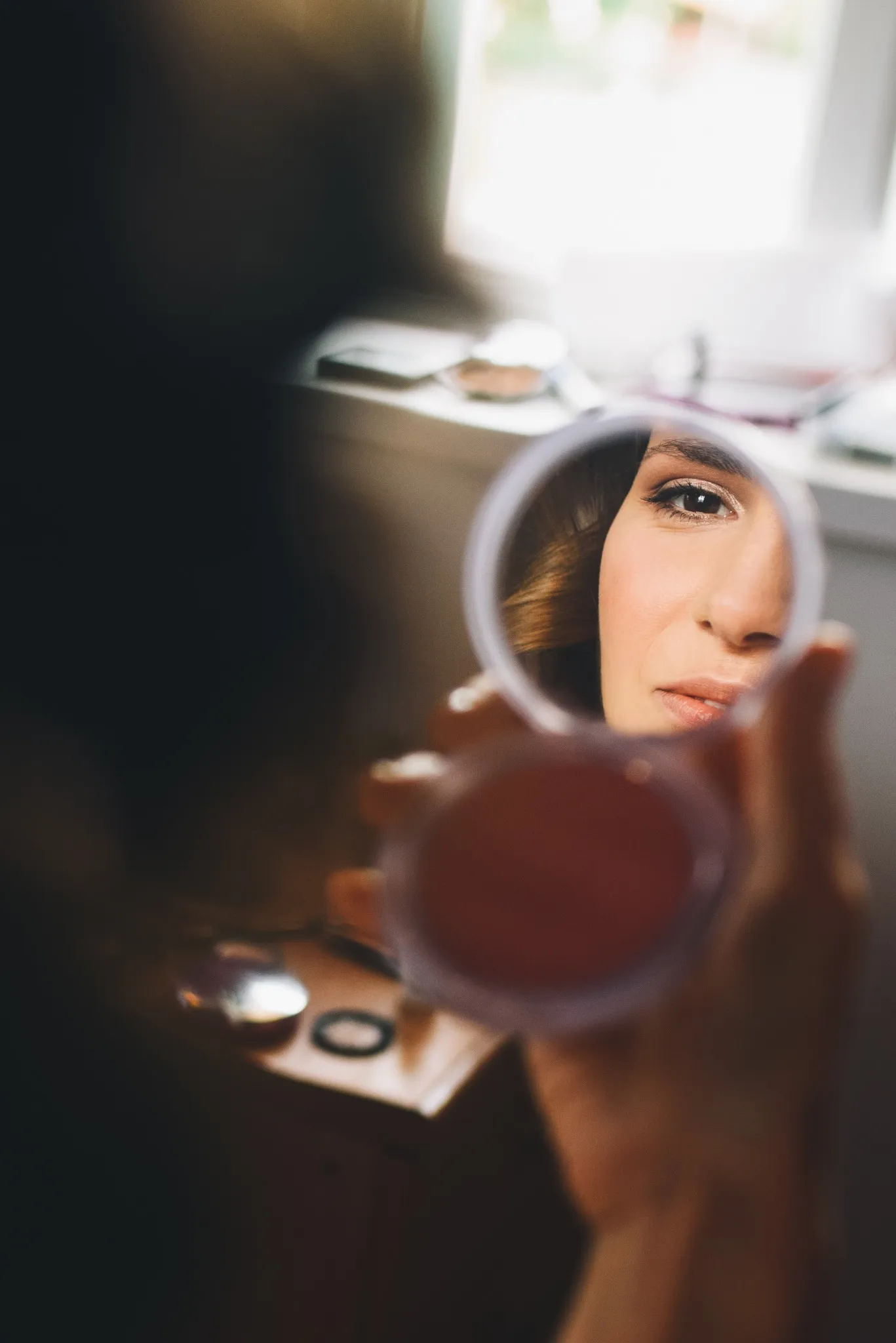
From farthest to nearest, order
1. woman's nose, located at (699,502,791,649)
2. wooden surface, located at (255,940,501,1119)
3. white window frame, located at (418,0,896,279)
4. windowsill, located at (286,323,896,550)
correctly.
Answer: white window frame, located at (418,0,896,279) < windowsill, located at (286,323,896,550) < wooden surface, located at (255,940,501,1119) < woman's nose, located at (699,502,791,649)

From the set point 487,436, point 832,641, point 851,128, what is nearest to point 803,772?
point 832,641

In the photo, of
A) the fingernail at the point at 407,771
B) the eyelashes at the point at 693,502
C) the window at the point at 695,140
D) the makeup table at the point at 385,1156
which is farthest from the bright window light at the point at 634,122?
the fingernail at the point at 407,771

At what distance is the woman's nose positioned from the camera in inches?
21.7

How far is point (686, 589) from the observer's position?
26.3 inches

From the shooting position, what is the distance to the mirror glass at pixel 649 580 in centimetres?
59

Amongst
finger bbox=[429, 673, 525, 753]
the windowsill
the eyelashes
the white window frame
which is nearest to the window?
the white window frame

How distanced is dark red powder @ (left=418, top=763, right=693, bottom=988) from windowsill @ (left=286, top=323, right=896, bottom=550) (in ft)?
1.68

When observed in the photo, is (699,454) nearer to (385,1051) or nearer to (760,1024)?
(760,1024)

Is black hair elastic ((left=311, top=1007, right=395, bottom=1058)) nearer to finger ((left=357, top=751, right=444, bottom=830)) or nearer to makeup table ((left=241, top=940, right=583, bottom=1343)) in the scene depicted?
makeup table ((left=241, top=940, right=583, bottom=1343))

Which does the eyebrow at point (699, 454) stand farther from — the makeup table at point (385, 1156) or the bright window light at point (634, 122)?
the bright window light at point (634, 122)

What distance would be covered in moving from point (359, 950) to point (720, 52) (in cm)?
89

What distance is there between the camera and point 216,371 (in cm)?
118

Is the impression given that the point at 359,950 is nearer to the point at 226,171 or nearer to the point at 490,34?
the point at 226,171

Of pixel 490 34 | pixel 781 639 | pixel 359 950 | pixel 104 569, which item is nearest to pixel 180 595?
pixel 104 569
